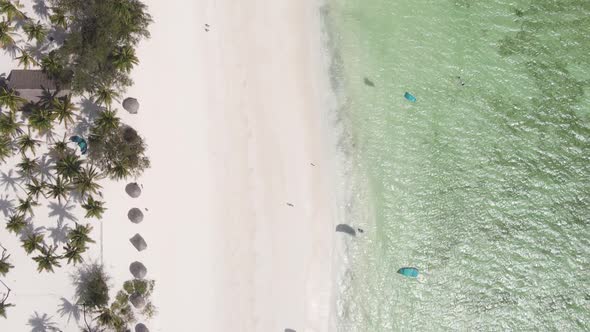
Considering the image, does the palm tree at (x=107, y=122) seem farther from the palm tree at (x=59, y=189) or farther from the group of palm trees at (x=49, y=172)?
the palm tree at (x=59, y=189)

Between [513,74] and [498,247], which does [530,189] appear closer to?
[498,247]

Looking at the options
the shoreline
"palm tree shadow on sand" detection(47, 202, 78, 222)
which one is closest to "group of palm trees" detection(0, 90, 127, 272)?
"palm tree shadow on sand" detection(47, 202, 78, 222)

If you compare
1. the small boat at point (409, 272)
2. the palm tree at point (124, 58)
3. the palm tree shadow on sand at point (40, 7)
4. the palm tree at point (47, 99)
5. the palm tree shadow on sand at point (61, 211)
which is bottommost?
the small boat at point (409, 272)

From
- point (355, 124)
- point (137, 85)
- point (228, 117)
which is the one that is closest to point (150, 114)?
point (137, 85)

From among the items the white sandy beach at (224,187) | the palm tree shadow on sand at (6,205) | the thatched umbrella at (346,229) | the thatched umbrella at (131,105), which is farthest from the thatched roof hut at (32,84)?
the thatched umbrella at (346,229)

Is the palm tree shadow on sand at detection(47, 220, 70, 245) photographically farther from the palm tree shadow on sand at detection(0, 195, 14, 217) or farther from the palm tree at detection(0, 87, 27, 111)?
the palm tree at detection(0, 87, 27, 111)
